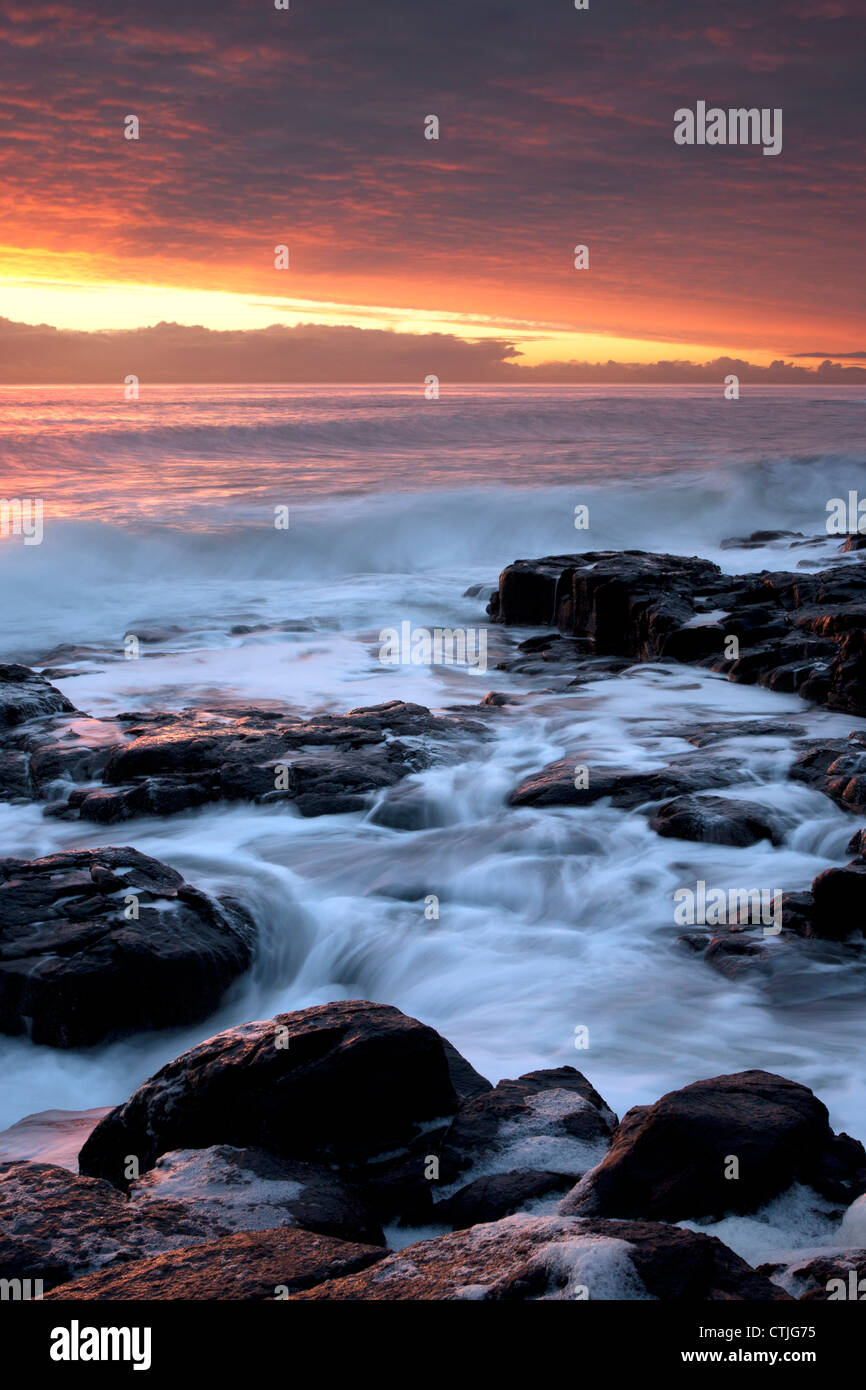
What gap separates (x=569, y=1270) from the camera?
2.28 metres

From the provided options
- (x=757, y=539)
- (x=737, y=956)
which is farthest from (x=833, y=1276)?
(x=757, y=539)

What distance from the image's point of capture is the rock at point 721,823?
22.5 feet

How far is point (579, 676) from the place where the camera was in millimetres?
11742

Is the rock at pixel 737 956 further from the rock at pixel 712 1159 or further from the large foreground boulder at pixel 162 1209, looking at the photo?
the large foreground boulder at pixel 162 1209

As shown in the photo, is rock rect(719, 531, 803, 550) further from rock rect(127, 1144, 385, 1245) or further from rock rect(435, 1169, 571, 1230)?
rock rect(127, 1144, 385, 1245)

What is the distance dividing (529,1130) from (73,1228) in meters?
1.54

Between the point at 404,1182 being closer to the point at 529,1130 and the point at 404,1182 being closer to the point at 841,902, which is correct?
the point at 529,1130

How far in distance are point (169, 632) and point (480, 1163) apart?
12559mm

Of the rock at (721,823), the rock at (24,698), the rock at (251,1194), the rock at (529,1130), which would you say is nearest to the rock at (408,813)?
the rock at (721,823)

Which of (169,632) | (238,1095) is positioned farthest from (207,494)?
(238,1095)

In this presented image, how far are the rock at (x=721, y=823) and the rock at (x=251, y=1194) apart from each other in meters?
4.13

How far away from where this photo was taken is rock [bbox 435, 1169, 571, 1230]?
10.5ft

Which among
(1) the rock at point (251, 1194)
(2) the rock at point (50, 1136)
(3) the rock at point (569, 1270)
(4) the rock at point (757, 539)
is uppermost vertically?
(4) the rock at point (757, 539)

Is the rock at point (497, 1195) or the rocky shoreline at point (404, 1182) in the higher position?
the rocky shoreline at point (404, 1182)
